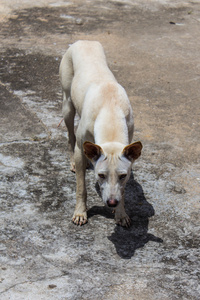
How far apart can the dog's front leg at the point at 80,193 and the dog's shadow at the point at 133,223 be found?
17 centimetres

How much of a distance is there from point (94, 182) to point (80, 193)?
71 centimetres

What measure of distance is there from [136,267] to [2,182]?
2027mm

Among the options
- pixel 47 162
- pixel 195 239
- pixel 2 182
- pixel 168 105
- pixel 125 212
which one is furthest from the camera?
pixel 168 105

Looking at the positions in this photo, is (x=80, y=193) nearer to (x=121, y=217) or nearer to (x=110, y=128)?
(x=121, y=217)

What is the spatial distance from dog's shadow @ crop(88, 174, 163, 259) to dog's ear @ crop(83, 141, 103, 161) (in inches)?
39.3

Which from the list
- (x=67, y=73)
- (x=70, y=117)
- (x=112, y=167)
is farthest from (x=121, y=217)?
(x=67, y=73)

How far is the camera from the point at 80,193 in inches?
198

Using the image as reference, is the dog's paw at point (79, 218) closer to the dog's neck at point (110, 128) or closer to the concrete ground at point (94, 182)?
the concrete ground at point (94, 182)

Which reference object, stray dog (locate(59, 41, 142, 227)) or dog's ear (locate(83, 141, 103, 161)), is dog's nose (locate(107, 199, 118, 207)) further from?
dog's ear (locate(83, 141, 103, 161))

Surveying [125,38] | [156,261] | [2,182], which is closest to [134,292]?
[156,261]

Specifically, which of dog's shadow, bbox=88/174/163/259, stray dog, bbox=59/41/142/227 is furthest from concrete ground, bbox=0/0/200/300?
stray dog, bbox=59/41/142/227

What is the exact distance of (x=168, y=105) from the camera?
7594 millimetres

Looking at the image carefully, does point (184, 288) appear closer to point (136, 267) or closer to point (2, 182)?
point (136, 267)

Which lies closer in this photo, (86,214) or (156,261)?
(156,261)
